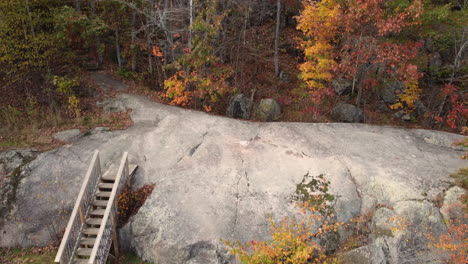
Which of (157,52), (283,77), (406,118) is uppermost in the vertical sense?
(157,52)

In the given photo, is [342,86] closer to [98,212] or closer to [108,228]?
[98,212]

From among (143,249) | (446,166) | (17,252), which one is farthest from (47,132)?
(446,166)

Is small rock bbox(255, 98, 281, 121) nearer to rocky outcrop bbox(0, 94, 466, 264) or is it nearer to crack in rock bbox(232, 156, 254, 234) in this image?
rocky outcrop bbox(0, 94, 466, 264)

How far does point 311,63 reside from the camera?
1717 centimetres

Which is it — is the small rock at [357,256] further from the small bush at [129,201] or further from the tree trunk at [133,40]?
the tree trunk at [133,40]

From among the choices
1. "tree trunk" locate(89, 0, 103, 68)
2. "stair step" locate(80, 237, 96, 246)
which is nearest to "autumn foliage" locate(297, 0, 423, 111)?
"tree trunk" locate(89, 0, 103, 68)

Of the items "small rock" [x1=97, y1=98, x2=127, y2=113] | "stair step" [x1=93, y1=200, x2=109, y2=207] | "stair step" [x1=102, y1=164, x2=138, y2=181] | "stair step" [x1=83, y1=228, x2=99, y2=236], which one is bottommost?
"stair step" [x1=83, y1=228, x2=99, y2=236]

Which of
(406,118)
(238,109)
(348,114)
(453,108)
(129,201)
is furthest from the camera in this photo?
(406,118)

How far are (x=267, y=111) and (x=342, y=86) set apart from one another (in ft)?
20.8

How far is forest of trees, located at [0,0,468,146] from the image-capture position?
15.3 metres

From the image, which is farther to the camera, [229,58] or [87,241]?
[229,58]

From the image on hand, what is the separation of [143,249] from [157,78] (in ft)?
44.2

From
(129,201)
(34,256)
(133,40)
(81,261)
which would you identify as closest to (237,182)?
(129,201)

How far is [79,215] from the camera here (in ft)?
32.2
